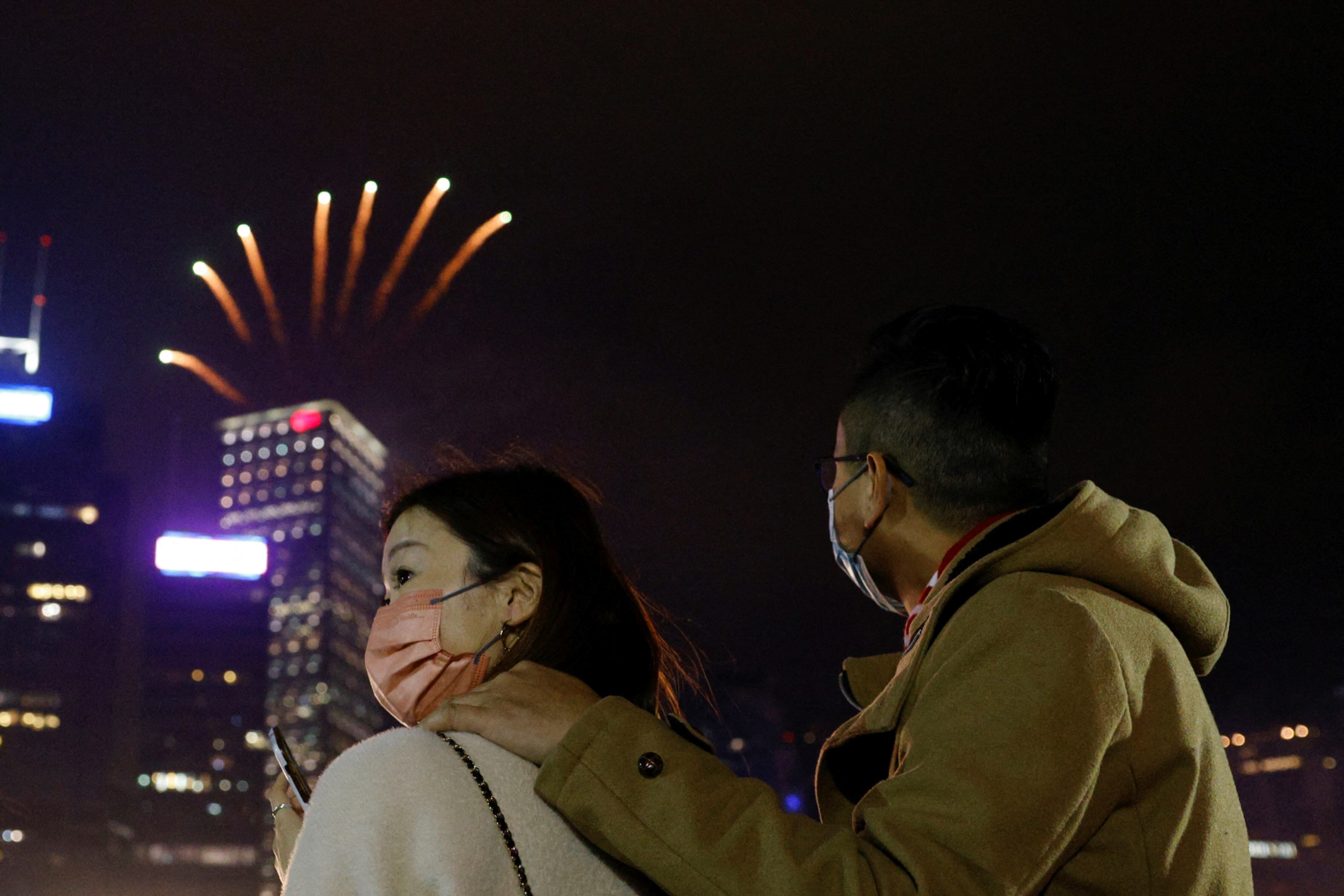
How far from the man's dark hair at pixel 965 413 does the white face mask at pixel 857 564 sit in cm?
14

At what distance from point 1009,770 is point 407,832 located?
3.09 ft

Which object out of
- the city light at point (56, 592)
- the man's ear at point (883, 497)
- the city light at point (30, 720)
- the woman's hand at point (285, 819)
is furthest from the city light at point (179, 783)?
the man's ear at point (883, 497)

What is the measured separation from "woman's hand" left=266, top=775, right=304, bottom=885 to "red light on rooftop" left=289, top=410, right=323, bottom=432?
100 m

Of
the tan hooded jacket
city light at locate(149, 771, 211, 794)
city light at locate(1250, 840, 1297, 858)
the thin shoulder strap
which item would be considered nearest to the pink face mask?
the tan hooded jacket

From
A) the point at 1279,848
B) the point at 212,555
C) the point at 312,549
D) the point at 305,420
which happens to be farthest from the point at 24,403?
the point at 1279,848

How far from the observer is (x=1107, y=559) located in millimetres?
2344

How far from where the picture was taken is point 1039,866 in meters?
2.00

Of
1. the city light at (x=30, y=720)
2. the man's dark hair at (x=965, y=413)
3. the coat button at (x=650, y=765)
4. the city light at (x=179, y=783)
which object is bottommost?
the city light at (x=179, y=783)

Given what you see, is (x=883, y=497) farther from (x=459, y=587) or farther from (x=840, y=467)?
(x=459, y=587)

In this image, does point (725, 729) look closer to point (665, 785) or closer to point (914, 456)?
point (914, 456)

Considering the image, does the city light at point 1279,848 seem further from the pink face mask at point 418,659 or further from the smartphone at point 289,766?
the pink face mask at point 418,659

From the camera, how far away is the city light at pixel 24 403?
63.4 m

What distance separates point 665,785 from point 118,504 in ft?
240

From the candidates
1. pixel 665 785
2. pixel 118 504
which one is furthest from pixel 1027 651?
pixel 118 504
